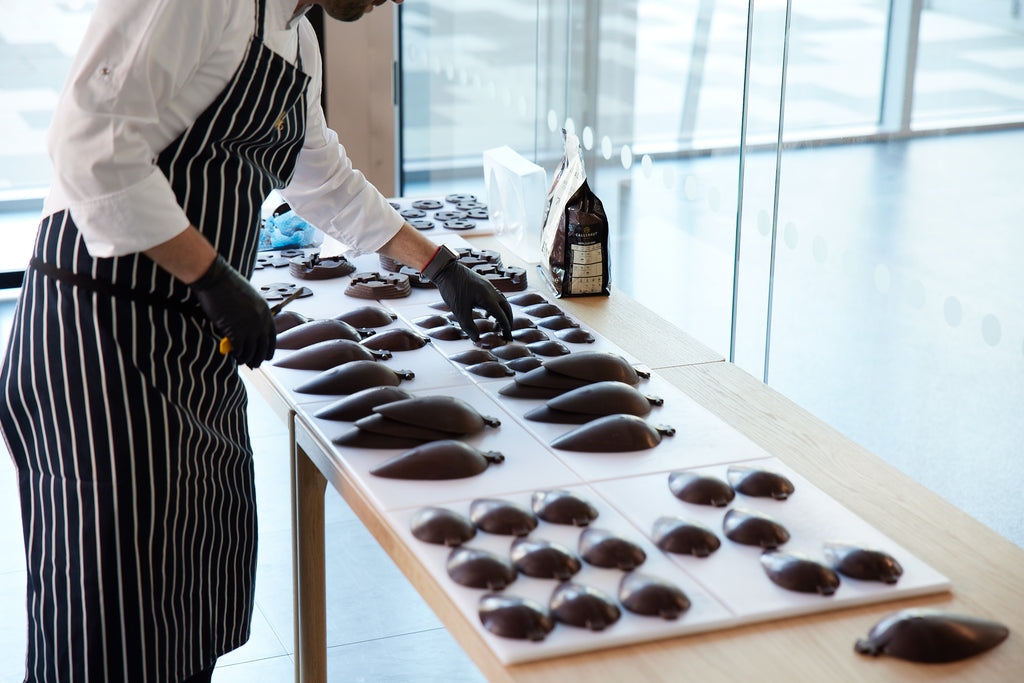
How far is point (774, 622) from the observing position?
1.04 meters

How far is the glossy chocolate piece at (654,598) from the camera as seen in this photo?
1029mm

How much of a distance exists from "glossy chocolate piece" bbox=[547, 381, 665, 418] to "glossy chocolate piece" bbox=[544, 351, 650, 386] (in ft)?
0.17

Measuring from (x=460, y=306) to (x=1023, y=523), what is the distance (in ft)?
3.89

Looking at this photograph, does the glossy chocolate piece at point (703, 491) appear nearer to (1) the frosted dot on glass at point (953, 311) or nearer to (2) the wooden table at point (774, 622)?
(2) the wooden table at point (774, 622)

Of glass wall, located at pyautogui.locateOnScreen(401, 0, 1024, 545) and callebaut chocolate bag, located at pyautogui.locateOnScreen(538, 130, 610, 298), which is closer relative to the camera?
callebaut chocolate bag, located at pyautogui.locateOnScreen(538, 130, 610, 298)

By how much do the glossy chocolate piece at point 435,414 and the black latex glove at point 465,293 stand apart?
0.35 meters

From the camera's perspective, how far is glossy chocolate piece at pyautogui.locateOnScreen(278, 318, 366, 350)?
1.70 meters

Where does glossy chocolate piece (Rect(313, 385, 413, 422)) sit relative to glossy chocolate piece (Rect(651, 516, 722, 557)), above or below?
above

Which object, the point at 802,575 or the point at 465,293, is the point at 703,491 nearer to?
the point at 802,575

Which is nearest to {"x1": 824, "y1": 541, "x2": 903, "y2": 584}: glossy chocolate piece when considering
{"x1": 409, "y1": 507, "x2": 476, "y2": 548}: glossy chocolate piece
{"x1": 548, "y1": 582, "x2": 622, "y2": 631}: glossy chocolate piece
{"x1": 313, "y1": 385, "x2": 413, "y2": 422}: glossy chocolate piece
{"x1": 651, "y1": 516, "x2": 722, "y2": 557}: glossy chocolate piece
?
{"x1": 651, "y1": 516, "x2": 722, "y2": 557}: glossy chocolate piece

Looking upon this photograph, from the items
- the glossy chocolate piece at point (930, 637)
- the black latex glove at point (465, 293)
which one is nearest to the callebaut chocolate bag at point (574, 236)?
the black latex glove at point (465, 293)

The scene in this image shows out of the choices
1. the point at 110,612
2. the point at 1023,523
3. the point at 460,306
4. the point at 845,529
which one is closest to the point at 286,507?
the point at 460,306

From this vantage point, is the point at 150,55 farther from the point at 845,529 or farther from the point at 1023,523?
the point at 1023,523

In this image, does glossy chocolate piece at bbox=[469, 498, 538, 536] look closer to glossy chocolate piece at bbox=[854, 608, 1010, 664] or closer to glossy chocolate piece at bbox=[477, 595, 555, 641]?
glossy chocolate piece at bbox=[477, 595, 555, 641]
